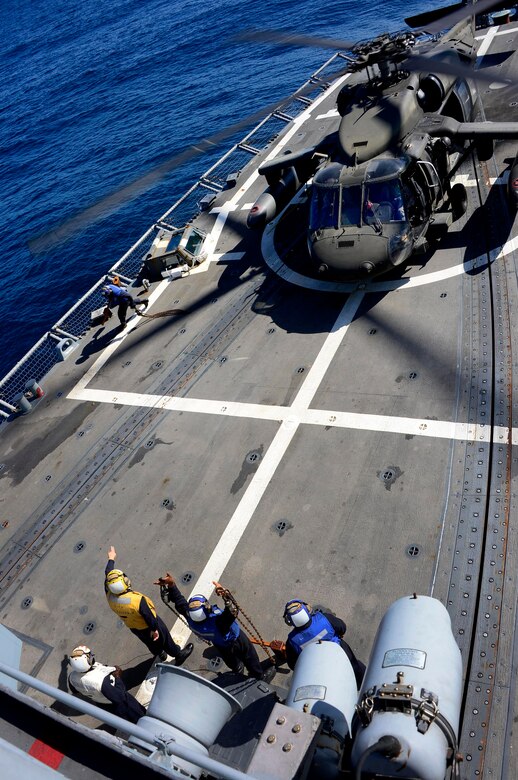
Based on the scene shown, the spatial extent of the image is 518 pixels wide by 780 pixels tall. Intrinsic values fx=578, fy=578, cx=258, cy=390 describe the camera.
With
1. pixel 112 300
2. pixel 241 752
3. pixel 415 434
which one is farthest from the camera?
pixel 112 300

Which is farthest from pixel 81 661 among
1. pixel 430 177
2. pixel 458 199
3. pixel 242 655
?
pixel 458 199

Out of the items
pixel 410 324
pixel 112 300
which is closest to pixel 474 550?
pixel 410 324

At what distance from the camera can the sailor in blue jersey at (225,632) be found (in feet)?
24.5

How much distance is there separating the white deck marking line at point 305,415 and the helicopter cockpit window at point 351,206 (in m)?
4.83

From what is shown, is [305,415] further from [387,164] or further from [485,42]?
[485,42]

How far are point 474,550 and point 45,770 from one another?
6.52 metres

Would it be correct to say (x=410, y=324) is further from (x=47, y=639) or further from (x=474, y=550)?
(x=47, y=639)

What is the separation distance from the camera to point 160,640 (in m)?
8.38

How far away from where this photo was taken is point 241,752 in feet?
20.2

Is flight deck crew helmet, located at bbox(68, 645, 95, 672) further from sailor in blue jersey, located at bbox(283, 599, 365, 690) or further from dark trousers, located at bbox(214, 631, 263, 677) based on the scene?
sailor in blue jersey, located at bbox(283, 599, 365, 690)

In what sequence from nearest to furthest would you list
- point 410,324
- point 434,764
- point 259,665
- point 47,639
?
point 434,764 → point 259,665 → point 47,639 → point 410,324

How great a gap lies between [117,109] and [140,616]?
44.1 m

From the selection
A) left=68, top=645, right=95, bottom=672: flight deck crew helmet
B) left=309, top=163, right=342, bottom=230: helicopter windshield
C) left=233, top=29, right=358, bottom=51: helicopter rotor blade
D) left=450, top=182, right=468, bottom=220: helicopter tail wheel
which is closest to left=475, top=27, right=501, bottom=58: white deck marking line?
left=450, top=182, right=468, bottom=220: helicopter tail wheel

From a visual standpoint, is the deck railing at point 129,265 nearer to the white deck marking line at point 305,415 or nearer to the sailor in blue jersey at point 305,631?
the white deck marking line at point 305,415
